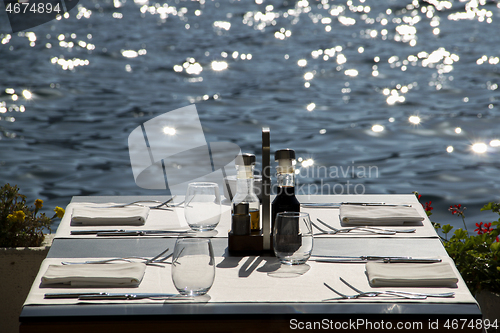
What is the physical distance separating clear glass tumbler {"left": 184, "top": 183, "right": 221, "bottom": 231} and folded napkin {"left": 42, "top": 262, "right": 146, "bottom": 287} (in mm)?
305

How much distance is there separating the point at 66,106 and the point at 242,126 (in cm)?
218

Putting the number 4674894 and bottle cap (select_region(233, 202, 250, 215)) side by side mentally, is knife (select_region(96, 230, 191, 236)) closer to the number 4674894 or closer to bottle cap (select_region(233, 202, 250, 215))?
bottle cap (select_region(233, 202, 250, 215))

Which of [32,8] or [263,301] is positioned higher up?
[32,8]

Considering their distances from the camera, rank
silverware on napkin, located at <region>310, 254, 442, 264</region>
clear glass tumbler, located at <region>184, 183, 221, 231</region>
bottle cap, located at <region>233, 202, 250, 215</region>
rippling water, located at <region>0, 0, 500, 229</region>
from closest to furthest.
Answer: silverware on napkin, located at <region>310, 254, 442, 264</region> → bottle cap, located at <region>233, 202, 250, 215</region> → clear glass tumbler, located at <region>184, 183, 221, 231</region> → rippling water, located at <region>0, 0, 500, 229</region>

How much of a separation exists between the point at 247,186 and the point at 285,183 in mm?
107

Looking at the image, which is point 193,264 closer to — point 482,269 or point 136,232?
point 136,232

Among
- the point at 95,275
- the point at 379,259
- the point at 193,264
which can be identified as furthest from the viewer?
the point at 379,259

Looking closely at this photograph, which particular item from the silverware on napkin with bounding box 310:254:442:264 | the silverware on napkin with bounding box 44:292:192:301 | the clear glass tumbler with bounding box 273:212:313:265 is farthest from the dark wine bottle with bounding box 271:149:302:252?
the silverware on napkin with bounding box 44:292:192:301

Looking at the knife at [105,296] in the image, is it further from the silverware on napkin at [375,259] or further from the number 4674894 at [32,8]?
the number 4674894 at [32,8]

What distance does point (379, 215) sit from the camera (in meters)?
1.58

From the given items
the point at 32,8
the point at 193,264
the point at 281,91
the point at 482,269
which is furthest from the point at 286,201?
the point at 32,8

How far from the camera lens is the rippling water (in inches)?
179

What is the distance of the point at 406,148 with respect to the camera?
514cm

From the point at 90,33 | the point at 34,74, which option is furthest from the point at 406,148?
the point at 90,33
